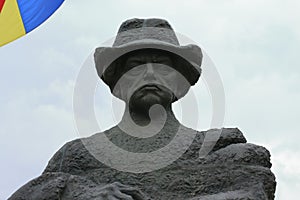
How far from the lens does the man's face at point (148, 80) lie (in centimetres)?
546

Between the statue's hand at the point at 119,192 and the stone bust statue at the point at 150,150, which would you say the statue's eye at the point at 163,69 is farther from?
the statue's hand at the point at 119,192

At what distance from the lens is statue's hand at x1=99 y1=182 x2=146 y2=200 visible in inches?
182

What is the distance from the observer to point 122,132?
18.1 ft

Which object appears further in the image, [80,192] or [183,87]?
[183,87]

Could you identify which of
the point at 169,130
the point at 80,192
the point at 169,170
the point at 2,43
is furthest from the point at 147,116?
the point at 2,43

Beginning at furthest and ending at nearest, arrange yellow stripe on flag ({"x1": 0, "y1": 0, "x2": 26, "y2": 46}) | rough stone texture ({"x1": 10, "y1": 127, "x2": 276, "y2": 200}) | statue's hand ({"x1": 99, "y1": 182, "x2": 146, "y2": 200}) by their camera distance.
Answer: yellow stripe on flag ({"x1": 0, "y1": 0, "x2": 26, "y2": 46})
rough stone texture ({"x1": 10, "y1": 127, "x2": 276, "y2": 200})
statue's hand ({"x1": 99, "y1": 182, "x2": 146, "y2": 200})

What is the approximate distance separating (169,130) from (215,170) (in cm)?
54

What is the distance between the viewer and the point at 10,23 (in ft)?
31.3

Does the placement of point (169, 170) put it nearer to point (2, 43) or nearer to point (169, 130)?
point (169, 130)

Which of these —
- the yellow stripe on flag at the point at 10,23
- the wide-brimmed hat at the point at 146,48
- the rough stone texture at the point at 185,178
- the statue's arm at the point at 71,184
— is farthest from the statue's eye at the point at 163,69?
the yellow stripe on flag at the point at 10,23

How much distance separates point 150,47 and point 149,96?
0.37 m

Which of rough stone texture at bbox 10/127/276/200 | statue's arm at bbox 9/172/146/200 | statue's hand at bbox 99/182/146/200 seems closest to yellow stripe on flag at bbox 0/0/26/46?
rough stone texture at bbox 10/127/276/200

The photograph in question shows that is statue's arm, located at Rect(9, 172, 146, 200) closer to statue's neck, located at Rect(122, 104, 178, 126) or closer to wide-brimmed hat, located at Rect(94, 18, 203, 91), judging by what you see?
statue's neck, located at Rect(122, 104, 178, 126)

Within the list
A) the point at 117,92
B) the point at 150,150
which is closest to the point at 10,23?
the point at 117,92
